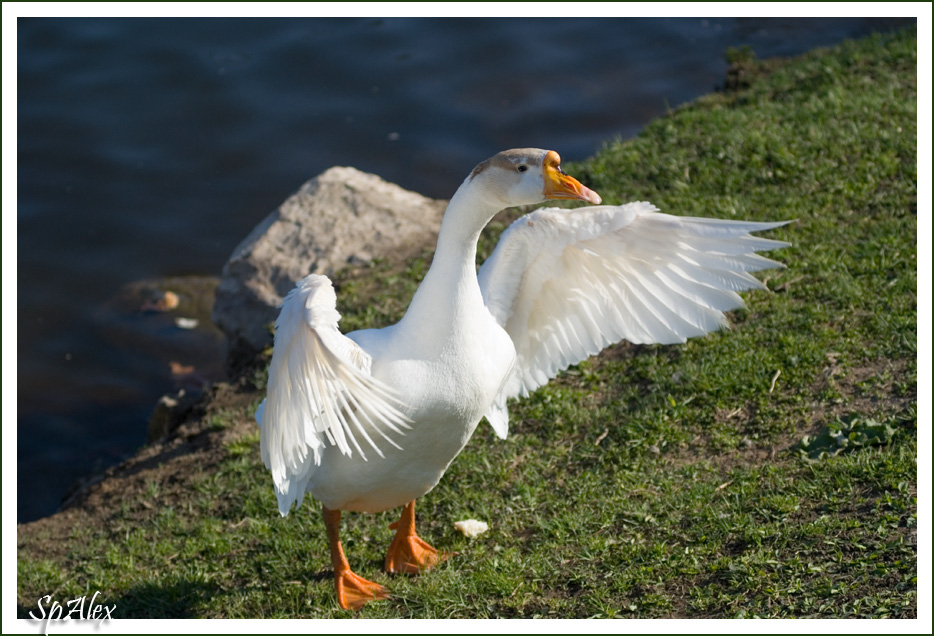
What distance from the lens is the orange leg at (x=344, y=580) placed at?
4.62 metres

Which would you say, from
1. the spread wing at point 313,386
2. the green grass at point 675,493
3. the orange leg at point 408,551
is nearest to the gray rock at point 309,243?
the green grass at point 675,493

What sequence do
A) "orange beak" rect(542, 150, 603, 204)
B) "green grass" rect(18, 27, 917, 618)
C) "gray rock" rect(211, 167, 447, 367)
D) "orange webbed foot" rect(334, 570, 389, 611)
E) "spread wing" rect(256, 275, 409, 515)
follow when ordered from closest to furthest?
"spread wing" rect(256, 275, 409, 515) < "orange beak" rect(542, 150, 603, 204) < "green grass" rect(18, 27, 917, 618) < "orange webbed foot" rect(334, 570, 389, 611) < "gray rock" rect(211, 167, 447, 367)

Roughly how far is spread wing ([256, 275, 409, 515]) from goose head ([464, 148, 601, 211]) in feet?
2.75

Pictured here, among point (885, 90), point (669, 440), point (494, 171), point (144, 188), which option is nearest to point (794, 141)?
point (885, 90)

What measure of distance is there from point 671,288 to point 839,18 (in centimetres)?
916

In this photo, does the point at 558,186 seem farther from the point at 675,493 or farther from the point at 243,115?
the point at 243,115

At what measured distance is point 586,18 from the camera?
12.7m

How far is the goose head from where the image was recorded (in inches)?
154

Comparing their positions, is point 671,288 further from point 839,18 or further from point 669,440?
point 839,18

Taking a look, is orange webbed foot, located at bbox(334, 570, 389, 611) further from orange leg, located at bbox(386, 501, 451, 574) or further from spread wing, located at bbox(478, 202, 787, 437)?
spread wing, located at bbox(478, 202, 787, 437)

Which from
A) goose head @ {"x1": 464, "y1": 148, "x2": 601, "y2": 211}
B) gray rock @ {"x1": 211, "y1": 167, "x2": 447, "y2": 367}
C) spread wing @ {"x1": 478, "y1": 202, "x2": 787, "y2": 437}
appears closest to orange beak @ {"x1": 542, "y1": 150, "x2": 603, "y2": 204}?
goose head @ {"x1": 464, "y1": 148, "x2": 601, "y2": 211}

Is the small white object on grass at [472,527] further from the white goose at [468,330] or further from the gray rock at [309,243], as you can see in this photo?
the gray rock at [309,243]

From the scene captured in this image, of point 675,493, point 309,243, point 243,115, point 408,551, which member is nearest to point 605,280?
point 675,493

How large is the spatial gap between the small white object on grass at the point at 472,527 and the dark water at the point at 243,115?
4339mm
